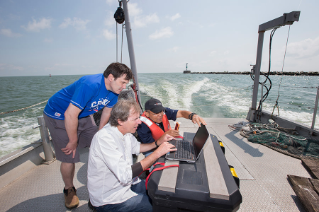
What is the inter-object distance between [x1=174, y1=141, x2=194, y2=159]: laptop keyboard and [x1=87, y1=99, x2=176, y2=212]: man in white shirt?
68mm

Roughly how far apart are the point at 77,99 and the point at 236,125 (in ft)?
10.8

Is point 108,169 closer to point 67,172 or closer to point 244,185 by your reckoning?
point 67,172

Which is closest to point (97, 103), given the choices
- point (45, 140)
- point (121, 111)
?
point (121, 111)

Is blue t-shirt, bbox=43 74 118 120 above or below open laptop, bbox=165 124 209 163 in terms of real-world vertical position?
above

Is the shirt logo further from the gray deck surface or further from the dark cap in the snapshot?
the gray deck surface

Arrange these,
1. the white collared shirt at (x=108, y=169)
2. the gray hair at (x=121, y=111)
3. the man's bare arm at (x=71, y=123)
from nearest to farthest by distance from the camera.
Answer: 1. the white collared shirt at (x=108, y=169)
2. the gray hair at (x=121, y=111)
3. the man's bare arm at (x=71, y=123)

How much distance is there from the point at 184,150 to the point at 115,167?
1.70 feet

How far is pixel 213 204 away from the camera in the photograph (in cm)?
77

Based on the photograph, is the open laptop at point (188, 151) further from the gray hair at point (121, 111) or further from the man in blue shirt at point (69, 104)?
the man in blue shirt at point (69, 104)

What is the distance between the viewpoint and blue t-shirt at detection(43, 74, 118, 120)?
4.27 ft

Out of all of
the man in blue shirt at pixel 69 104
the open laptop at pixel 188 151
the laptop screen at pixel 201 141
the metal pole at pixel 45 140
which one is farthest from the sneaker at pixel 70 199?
the laptop screen at pixel 201 141

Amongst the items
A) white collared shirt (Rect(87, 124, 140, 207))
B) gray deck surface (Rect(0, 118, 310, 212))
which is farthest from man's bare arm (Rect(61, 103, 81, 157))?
gray deck surface (Rect(0, 118, 310, 212))

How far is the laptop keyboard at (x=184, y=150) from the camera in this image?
1.10m

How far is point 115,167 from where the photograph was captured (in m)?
0.94
